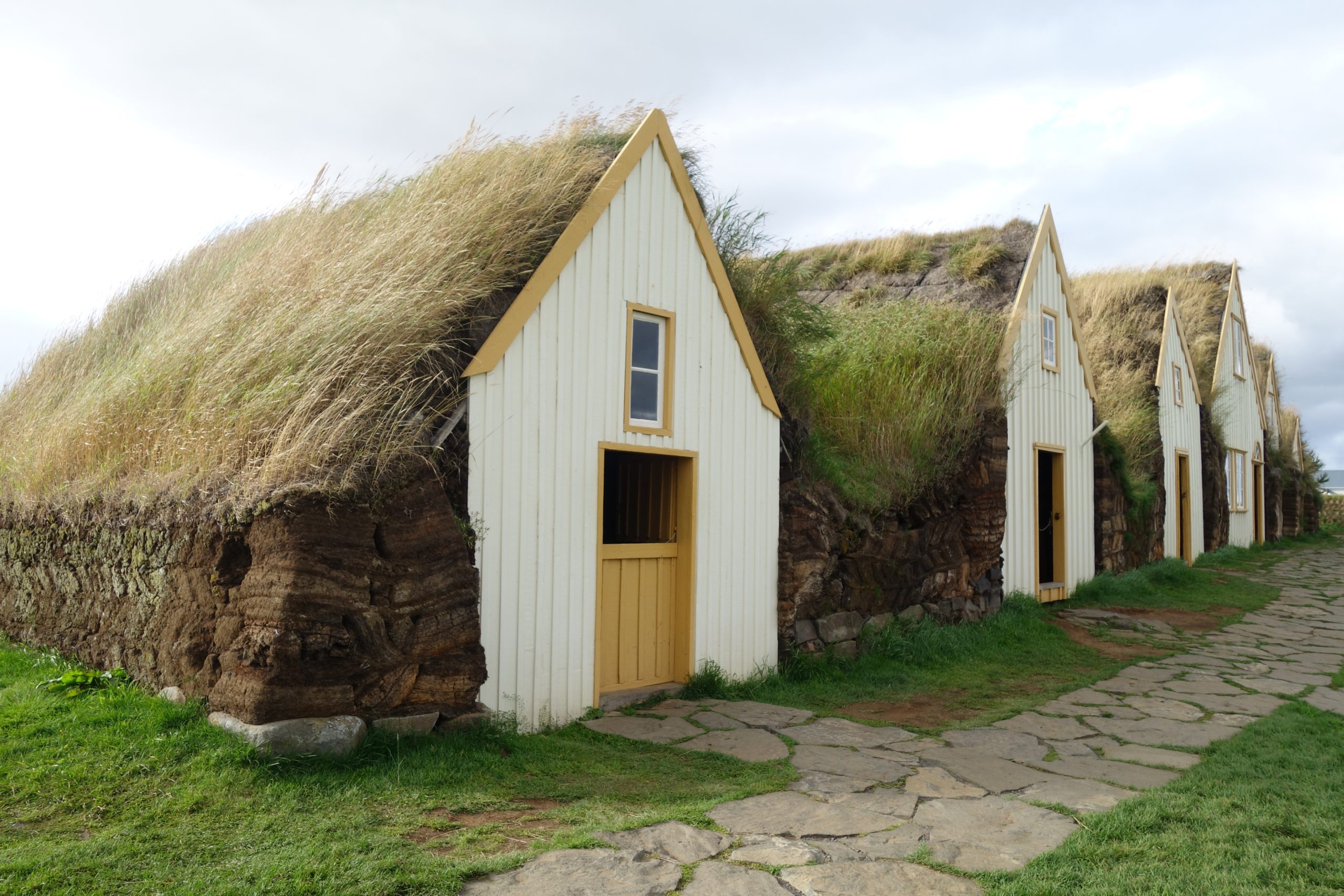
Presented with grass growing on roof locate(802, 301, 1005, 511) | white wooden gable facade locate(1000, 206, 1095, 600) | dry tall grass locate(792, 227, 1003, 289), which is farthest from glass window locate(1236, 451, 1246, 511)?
grass growing on roof locate(802, 301, 1005, 511)

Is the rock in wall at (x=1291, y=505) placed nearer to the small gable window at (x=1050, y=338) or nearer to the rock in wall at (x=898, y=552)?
the small gable window at (x=1050, y=338)

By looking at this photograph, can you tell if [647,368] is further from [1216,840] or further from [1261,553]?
[1261,553]

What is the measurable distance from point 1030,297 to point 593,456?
30.6ft

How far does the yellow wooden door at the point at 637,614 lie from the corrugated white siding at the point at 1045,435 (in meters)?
6.37

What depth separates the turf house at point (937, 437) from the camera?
9.95m

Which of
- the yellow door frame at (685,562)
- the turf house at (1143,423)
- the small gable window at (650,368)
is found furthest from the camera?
the turf house at (1143,423)

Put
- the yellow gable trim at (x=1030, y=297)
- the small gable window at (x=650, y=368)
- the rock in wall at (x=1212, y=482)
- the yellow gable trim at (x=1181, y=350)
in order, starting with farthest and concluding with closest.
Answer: the rock in wall at (x=1212, y=482)
the yellow gable trim at (x=1181, y=350)
the yellow gable trim at (x=1030, y=297)
the small gable window at (x=650, y=368)

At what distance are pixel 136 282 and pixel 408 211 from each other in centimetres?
807

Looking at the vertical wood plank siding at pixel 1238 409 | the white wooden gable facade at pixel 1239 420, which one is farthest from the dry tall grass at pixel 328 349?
the white wooden gable facade at pixel 1239 420

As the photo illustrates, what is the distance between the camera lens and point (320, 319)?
6730mm

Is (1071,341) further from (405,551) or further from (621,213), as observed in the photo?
(405,551)

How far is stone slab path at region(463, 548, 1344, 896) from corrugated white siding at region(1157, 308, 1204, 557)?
9.41 metres

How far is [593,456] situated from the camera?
7613 millimetres

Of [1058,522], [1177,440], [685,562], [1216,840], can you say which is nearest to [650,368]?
[685,562]
